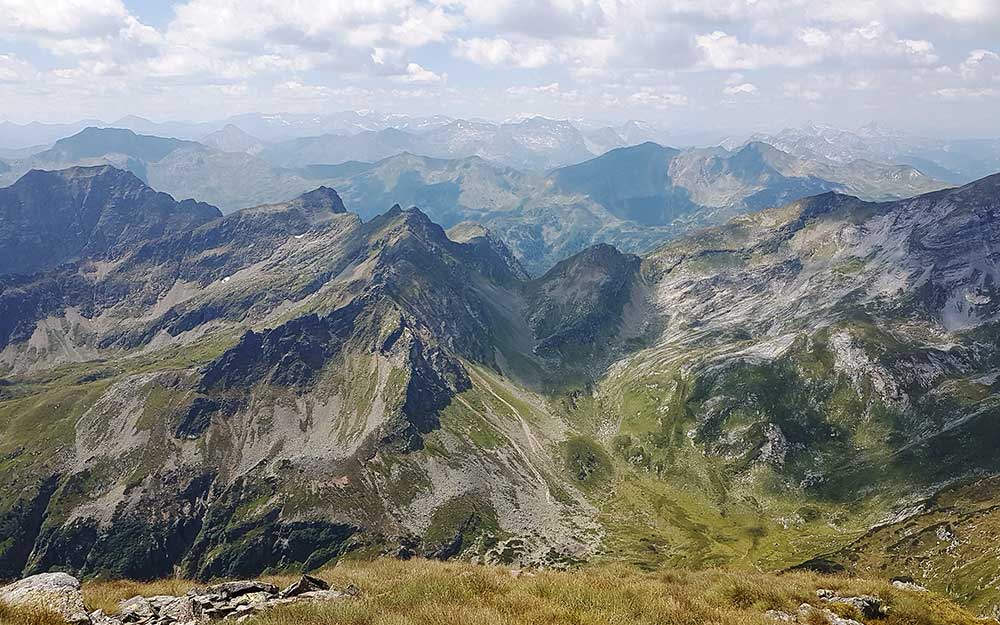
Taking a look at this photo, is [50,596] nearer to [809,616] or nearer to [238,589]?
[238,589]

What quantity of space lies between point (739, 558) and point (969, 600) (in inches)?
3731

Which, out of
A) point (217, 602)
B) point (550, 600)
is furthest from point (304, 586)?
point (550, 600)

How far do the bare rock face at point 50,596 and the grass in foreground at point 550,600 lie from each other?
4.11ft

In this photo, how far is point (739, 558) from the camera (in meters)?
192

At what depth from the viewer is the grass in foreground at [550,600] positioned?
18.6 metres

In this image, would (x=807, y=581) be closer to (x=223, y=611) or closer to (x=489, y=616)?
(x=489, y=616)

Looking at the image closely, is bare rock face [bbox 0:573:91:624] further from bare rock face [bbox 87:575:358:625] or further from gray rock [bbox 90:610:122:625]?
bare rock face [bbox 87:575:358:625]

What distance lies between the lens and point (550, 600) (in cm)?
2203

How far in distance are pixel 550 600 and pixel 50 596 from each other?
1867 centimetres

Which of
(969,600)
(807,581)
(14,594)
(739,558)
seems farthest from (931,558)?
(14,594)

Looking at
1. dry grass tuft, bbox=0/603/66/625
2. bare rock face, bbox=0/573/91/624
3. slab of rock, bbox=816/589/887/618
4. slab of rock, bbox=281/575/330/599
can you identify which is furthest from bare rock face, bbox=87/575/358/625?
slab of rock, bbox=816/589/887/618

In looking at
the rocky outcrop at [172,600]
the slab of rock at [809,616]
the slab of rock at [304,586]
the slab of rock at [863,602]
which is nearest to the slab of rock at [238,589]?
the rocky outcrop at [172,600]

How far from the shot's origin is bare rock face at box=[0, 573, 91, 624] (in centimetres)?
1914

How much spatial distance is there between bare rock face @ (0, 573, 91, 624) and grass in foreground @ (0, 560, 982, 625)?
1.25 m
